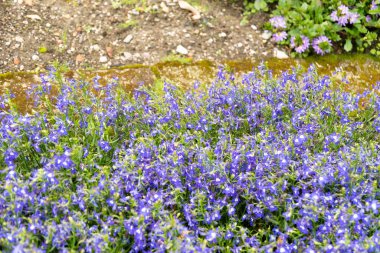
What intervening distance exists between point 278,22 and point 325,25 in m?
0.44

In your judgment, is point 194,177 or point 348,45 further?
point 348,45

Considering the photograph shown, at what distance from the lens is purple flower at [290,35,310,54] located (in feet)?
16.8

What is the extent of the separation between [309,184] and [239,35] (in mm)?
2572

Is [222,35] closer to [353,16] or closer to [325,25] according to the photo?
[325,25]

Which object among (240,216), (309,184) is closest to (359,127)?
(309,184)

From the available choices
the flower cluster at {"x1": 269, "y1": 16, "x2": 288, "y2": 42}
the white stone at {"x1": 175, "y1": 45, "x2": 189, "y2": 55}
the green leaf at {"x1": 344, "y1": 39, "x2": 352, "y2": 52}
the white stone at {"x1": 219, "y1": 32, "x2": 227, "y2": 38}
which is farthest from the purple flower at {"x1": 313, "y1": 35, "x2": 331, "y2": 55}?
the white stone at {"x1": 175, "y1": 45, "x2": 189, "y2": 55}

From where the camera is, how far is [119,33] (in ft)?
17.3

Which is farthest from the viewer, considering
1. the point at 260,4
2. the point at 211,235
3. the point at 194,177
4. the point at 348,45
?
the point at 260,4

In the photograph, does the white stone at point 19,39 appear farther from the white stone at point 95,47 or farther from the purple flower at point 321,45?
the purple flower at point 321,45

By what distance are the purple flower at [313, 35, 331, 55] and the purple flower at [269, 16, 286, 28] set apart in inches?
13.5

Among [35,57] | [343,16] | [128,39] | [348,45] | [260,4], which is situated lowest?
[35,57]

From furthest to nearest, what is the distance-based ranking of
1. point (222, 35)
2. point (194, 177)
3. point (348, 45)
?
point (222, 35)
point (348, 45)
point (194, 177)

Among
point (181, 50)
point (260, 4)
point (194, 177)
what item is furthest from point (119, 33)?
point (194, 177)

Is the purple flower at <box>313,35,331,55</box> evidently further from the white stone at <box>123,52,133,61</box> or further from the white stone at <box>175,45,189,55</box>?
the white stone at <box>123,52,133,61</box>
